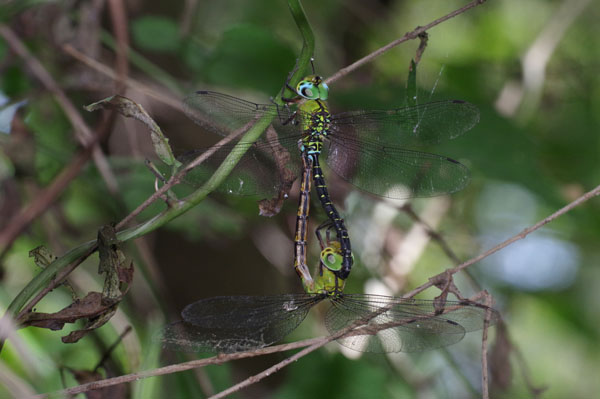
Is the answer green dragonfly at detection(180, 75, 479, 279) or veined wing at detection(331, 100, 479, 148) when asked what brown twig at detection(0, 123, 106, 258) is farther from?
veined wing at detection(331, 100, 479, 148)

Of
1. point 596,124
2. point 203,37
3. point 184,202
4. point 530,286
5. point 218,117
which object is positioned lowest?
point 184,202

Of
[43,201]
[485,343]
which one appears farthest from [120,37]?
[485,343]

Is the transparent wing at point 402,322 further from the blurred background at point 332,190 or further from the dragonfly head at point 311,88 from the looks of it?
the dragonfly head at point 311,88

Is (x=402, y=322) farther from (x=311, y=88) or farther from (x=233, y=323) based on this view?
(x=311, y=88)

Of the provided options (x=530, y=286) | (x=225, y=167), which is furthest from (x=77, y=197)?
(x=530, y=286)

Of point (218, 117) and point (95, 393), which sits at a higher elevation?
point (218, 117)

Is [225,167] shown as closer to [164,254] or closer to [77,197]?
[164,254]

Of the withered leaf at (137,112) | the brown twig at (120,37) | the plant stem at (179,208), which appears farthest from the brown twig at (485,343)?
the brown twig at (120,37)
